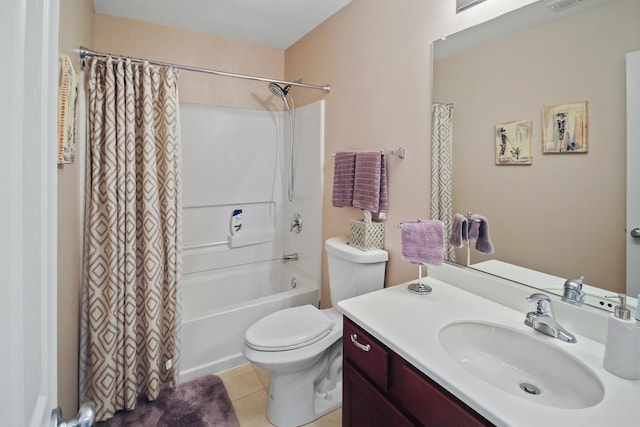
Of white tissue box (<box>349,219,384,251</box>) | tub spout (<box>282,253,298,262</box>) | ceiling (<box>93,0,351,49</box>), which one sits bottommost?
tub spout (<box>282,253,298,262</box>)

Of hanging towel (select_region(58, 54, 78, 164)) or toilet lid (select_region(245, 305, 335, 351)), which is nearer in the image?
hanging towel (select_region(58, 54, 78, 164))

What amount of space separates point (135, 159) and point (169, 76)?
52 cm

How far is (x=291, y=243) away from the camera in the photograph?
2.88 m

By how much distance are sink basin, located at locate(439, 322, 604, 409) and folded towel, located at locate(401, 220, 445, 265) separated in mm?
312

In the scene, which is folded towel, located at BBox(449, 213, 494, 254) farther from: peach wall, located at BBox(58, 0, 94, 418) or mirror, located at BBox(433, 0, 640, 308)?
peach wall, located at BBox(58, 0, 94, 418)

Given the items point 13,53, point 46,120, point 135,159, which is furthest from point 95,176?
point 13,53

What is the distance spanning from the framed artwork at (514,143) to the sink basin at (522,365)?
63cm

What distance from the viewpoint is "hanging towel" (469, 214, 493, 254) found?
1.34m

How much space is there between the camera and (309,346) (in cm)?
162

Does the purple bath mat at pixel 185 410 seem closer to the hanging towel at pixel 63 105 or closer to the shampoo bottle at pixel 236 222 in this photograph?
the shampoo bottle at pixel 236 222

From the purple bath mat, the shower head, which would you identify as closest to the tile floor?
the purple bath mat

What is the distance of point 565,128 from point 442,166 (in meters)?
0.50

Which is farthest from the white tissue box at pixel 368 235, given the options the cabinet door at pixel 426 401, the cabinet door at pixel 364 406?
the cabinet door at pixel 426 401

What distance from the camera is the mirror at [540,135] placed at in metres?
0.99
